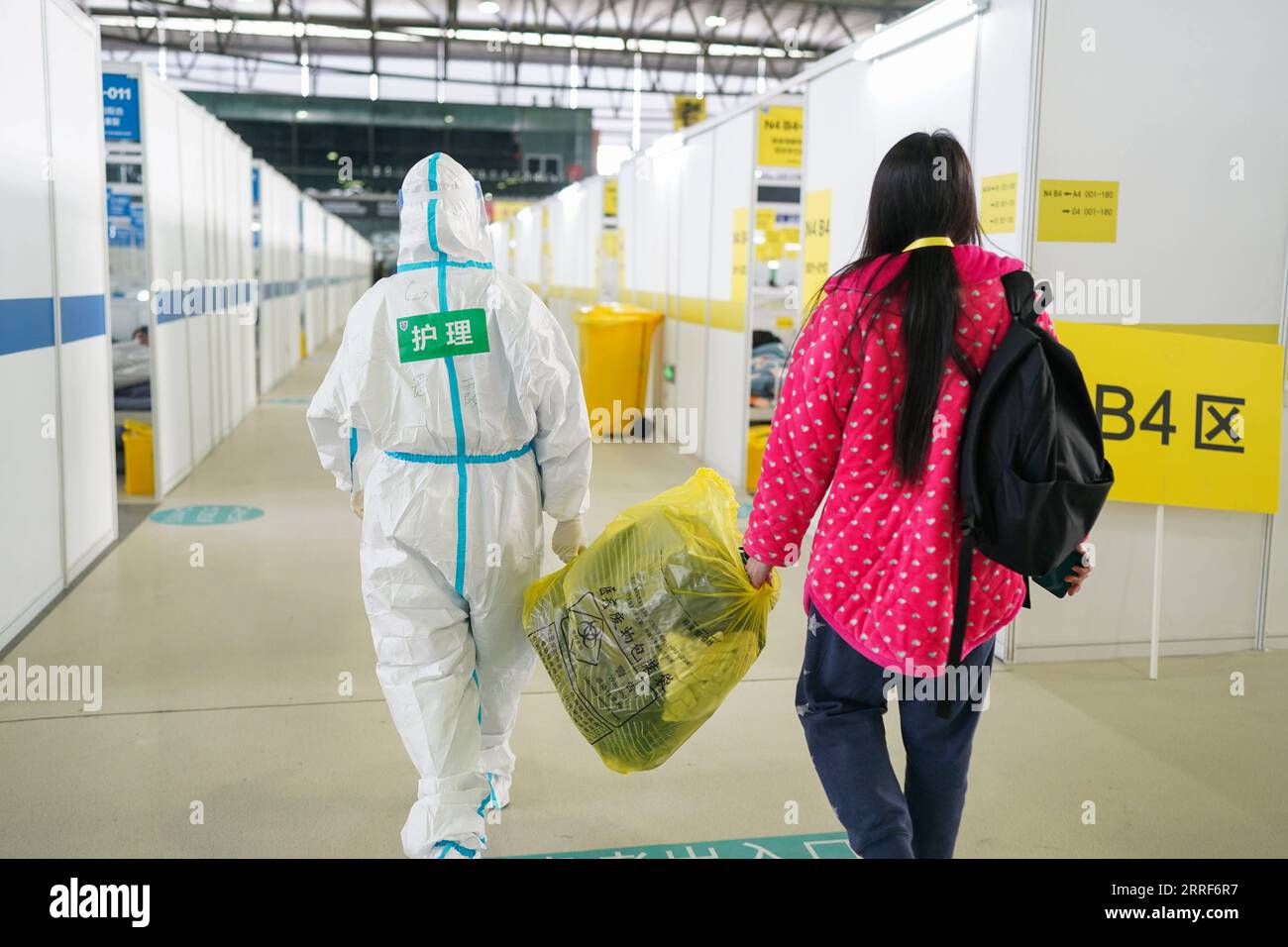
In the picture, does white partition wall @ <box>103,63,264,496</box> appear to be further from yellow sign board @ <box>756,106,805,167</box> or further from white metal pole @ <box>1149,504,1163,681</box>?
white metal pole @ <box>1149,504,1163,681</box>

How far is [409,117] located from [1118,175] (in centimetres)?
2071

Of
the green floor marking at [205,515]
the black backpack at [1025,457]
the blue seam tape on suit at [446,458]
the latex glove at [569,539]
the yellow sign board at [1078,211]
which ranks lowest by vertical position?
the green floor marking at [205,515]

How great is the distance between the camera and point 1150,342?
154 inches

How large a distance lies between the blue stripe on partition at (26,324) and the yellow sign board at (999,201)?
137 inches

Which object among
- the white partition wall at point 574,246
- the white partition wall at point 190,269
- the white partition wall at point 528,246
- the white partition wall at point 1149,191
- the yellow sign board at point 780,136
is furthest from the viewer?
the white partition wall at point 528,246

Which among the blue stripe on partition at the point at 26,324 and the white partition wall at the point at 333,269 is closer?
the blue stripe on partition at the point at 26,324

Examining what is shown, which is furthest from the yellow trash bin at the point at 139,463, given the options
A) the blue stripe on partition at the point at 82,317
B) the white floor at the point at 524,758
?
the white floor at the point at 524,758

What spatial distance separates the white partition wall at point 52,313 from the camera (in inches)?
157

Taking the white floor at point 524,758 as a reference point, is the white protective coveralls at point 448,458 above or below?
above

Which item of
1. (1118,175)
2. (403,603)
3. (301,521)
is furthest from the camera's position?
(301,521)

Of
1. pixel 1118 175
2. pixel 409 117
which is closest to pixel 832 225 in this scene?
pixel 1118 175

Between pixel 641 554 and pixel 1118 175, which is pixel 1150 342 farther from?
pixel 641 554

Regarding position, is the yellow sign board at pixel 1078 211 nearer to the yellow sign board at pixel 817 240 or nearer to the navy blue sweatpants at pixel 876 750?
the yellow sign board at pixel 817 240
